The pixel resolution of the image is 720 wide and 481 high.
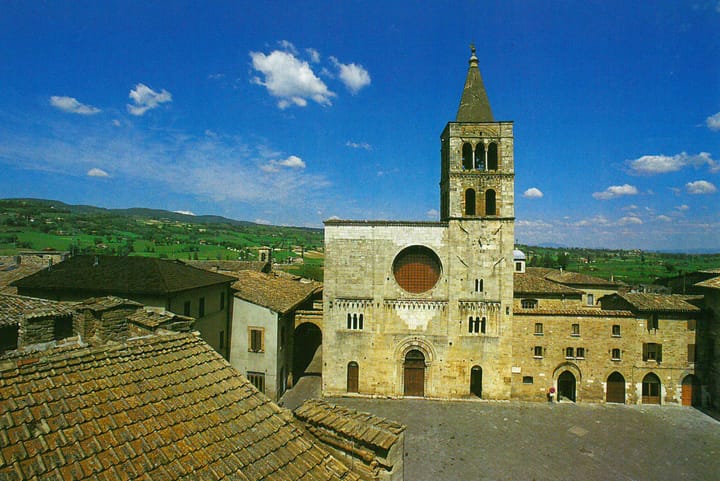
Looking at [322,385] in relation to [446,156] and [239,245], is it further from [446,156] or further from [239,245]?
[239,245]

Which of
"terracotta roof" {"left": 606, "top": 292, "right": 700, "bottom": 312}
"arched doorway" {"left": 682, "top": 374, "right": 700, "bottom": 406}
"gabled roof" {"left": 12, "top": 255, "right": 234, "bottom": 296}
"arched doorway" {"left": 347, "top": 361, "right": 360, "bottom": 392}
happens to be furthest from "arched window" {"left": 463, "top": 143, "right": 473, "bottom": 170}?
"arched doorway" {"left": 682, "top": 374, "right": 700, "bottom": 406}

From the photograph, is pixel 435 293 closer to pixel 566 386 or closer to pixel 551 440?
pixel 551 440

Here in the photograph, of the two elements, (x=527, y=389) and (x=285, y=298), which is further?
(x=285, y=298)

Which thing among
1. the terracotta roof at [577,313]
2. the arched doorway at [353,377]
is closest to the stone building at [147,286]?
the arched doorway at [353,377]

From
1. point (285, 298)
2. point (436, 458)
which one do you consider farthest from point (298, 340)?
point (436, 458)

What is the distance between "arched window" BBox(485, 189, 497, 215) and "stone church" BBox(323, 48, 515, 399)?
0.25 feet

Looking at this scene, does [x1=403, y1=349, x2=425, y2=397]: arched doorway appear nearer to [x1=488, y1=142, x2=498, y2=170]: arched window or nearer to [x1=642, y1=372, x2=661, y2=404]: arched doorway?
[x1=488, y1=142, x2=498, y2=170]: arched window

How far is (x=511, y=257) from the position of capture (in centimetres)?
2706

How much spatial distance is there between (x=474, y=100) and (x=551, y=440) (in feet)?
79.5

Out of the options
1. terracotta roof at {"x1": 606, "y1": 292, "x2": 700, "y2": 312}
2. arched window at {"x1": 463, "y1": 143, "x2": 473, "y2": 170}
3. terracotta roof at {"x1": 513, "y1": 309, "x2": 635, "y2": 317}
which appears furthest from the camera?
arched window at {"x1": 463, "y1": 143, "x2": 473, "y2": 170}

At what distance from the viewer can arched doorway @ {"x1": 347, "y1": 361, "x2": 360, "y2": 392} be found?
27266 mm

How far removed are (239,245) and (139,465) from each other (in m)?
129

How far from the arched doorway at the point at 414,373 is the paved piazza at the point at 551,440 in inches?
38.1

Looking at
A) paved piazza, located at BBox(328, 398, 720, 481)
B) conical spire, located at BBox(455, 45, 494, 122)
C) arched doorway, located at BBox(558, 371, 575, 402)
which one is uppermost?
conical spire, located at BBox(455, 45, 494, 122)
